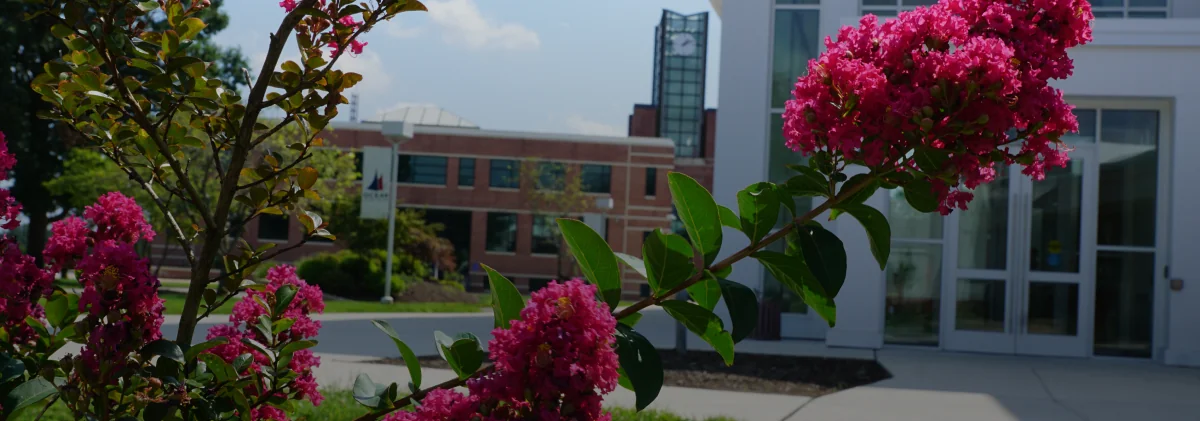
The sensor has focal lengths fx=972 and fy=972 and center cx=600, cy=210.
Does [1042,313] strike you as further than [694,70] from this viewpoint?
No

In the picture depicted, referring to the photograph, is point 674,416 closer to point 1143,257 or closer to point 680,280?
point 680,280

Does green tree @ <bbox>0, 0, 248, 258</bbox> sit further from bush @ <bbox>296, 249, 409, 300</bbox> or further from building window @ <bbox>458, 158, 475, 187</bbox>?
building window @ <bbox>458, 158, 475, 187</bbox>

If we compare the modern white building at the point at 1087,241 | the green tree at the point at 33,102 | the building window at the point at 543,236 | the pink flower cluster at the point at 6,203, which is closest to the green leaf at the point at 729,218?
the pink flower cluster at the point at 6,203

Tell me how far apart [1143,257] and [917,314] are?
2757mm

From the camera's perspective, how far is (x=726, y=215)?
6.17 ft

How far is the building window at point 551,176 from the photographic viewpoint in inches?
1704

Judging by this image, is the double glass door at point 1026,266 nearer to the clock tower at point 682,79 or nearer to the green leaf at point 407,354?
the green leaf at point 407,354

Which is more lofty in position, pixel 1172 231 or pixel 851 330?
pixel 1172 231

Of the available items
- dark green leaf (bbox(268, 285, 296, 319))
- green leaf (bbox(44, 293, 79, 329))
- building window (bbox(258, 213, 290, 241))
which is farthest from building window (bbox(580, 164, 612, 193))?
green leaf (bbox(44, 293, 79, 329))

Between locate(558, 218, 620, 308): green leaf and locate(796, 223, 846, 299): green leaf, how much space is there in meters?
0.33

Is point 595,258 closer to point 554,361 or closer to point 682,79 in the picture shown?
point 554,361

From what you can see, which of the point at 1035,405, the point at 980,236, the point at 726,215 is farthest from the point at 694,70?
the point at 726,215

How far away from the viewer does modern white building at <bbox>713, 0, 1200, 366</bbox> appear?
1149 centimetres

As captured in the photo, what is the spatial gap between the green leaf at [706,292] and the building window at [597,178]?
43.9 m
